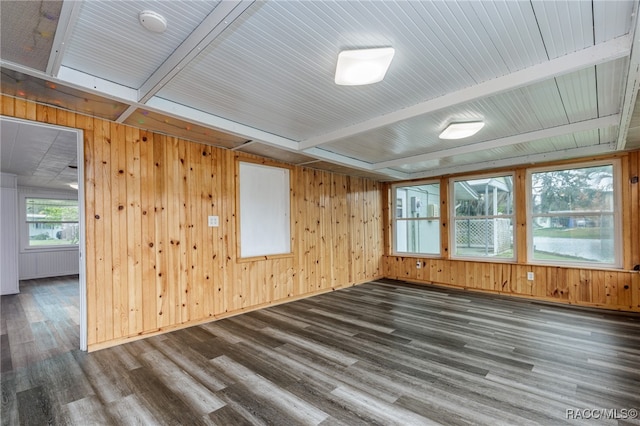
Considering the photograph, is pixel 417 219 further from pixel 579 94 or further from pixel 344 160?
pixel 579 94

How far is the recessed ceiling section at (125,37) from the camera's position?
159 cm

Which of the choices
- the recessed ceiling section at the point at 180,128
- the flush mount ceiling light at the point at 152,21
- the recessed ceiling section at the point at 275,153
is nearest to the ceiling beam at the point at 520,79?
the recessed ceiling section at the point at 275,153

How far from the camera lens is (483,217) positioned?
546 centimetres

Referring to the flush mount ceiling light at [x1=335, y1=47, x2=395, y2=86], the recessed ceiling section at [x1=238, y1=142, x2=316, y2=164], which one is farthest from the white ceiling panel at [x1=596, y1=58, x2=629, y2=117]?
the recessed ceiling section at [x1=238, y1=142, x2=316, y2=164]

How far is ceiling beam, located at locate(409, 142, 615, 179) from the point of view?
13.4ft

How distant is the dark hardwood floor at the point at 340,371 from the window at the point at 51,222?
4.44m

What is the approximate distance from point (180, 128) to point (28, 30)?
5.06 feet

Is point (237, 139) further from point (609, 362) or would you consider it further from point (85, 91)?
point (609, 362)

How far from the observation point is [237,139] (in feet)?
11.6

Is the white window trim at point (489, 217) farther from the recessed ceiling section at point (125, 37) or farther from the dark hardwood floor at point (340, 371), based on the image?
the recessed ceiling section at point (125, 37)

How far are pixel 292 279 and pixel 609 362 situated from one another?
3.77m

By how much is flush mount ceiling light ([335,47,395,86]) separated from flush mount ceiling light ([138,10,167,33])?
1088 mm

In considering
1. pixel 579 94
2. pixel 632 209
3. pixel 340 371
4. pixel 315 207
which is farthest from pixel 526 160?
pixel 340 371

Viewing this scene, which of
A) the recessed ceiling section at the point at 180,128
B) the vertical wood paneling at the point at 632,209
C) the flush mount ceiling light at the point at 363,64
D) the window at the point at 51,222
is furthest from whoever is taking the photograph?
the window at the point at 51,222
